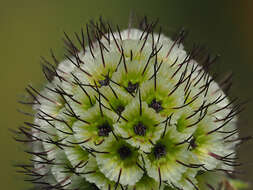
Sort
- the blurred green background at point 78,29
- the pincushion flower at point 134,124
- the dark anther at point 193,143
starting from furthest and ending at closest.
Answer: the blurred green background at point 78,29 → the dark anther at point 193,143 → the pincushion flower at point 134,124

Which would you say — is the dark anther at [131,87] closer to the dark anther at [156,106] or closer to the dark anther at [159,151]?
the dark anther at [156,106]

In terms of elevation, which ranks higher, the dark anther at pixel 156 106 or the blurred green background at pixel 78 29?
the blurred green background at pixel 78 29

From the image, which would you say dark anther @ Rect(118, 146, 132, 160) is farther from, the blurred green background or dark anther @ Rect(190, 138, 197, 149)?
the blurred green background

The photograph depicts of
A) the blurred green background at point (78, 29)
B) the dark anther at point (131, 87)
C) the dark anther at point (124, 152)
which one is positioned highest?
the blurred green background at point (78, 29)

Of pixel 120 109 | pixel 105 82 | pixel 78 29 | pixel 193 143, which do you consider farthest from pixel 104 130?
pixel 78 29

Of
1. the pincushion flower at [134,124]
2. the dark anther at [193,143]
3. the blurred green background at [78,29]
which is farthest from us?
the blurred green background at [78,29]

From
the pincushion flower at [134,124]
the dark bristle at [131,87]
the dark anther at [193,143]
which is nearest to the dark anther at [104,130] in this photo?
the pincushion flower at [134,124]

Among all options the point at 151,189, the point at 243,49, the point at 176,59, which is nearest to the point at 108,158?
the point at 151,189

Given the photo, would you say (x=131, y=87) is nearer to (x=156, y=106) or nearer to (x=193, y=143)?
(x=156, y=106)
